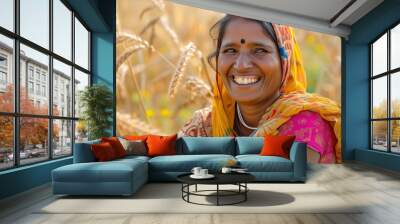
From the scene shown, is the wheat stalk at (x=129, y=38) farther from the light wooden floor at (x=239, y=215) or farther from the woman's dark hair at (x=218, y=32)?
the light wooden floor at (x=239, y=215)

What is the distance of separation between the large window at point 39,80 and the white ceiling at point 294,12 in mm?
2778

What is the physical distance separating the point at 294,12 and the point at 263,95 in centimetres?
187

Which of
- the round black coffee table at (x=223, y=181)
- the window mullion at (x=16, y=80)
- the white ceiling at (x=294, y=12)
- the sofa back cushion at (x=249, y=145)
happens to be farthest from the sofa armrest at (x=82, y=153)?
the white ceiling at (x=294, y=12)

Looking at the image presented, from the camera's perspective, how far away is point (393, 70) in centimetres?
759

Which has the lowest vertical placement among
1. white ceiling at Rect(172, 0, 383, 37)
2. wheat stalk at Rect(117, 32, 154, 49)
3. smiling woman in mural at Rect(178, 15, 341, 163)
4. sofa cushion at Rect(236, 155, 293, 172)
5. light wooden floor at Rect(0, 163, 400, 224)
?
light wooden floor at Rect(0, 163, 400, 224)

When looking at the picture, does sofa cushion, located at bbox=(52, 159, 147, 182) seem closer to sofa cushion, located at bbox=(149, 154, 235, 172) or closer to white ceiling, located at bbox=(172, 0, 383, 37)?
sofa cushion, located at bbox=(149, 154, 235, 172)

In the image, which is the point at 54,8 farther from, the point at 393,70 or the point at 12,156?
the point at 393,70

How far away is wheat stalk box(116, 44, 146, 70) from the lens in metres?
8.56

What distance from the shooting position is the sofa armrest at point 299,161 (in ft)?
18.8

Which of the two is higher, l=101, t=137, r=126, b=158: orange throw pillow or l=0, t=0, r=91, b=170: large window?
l=0, t=0, r=91, b=170: large window

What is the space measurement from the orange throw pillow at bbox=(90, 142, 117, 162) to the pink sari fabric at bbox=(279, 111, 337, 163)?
4.11m

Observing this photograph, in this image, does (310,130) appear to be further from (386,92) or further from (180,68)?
(180,68)

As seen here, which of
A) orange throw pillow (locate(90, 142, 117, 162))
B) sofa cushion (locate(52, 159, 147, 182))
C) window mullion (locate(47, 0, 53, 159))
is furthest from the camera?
window mullion (locate(47, 0, 53, 159))

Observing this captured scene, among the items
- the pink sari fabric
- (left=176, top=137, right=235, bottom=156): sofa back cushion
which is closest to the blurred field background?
the pink sari fabric
